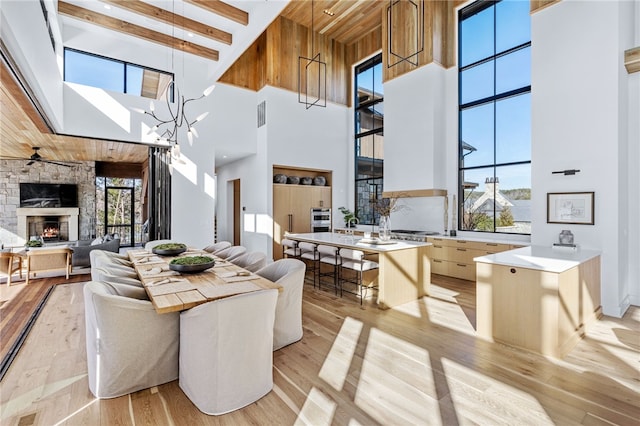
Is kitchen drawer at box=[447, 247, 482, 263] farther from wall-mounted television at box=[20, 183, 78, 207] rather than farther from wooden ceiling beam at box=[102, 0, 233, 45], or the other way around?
wall-mounted television at box=[20, 183, 78, 207]

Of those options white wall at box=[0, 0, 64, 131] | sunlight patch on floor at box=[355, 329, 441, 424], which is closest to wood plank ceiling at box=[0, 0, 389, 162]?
white wall at box=[0, 0, 64, 131]

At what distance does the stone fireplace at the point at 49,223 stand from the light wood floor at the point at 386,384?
254 inches

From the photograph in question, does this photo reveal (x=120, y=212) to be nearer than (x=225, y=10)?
No

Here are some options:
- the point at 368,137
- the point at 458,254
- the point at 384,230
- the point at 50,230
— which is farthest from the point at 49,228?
the point at 458,254

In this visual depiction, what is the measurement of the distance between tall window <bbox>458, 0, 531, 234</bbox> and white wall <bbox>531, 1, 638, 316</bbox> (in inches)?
49.0

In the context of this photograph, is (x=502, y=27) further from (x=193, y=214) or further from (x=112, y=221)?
(x=112, y=221)

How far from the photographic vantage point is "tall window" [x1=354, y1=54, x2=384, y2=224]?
8.13m

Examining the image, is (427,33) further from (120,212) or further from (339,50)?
(120,212)

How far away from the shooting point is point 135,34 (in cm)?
552

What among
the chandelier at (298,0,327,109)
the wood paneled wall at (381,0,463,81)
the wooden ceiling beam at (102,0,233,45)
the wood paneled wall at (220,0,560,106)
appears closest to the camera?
the wooden ceiling beam at (102,0,233,45)

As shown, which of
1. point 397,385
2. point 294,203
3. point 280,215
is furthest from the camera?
point 294,203

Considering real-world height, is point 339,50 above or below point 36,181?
above

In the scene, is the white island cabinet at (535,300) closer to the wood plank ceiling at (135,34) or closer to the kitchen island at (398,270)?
the kitchen island at (398,270)

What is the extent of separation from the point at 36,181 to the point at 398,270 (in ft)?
32.0
